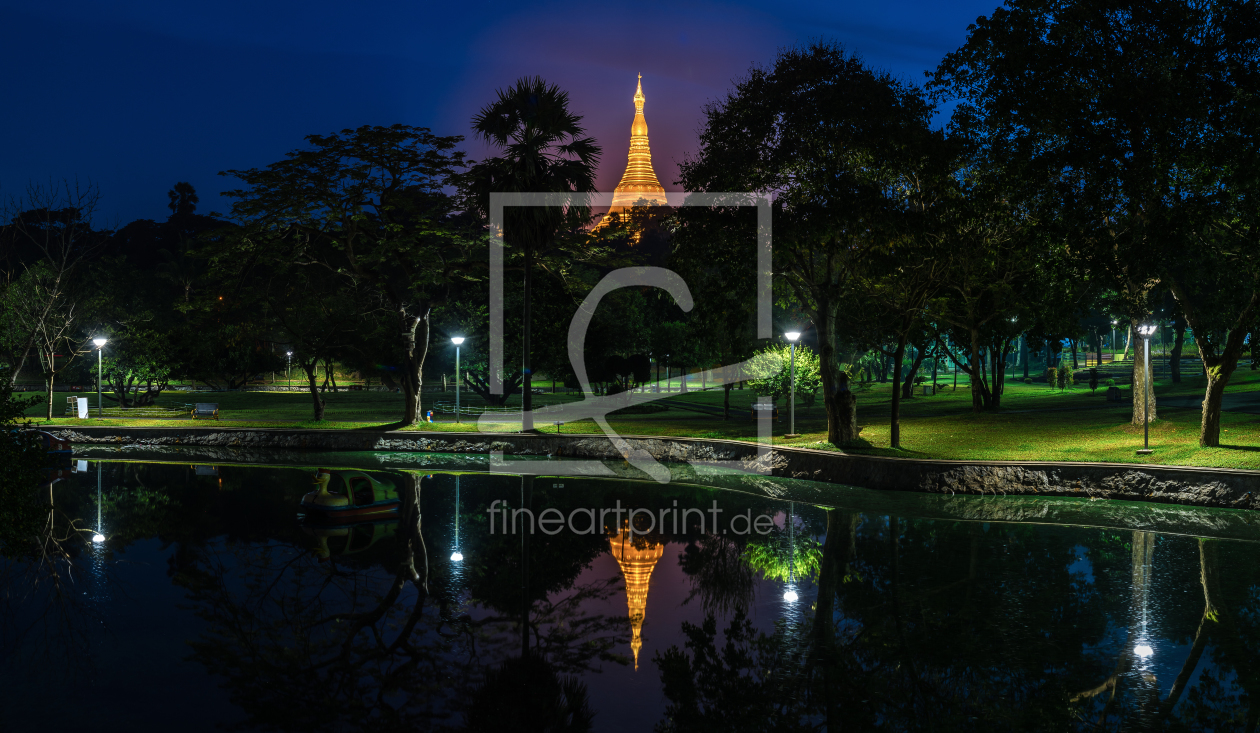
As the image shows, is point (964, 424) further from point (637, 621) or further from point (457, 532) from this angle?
point (637, 621)

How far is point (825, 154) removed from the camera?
2530 centimetres

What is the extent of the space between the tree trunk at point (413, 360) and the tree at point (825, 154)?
13.7 meters

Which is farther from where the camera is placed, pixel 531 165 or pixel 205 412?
pixel 205 412

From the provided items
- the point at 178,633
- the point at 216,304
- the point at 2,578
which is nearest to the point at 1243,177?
the point at 178,633

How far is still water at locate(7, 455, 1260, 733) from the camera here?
786cm

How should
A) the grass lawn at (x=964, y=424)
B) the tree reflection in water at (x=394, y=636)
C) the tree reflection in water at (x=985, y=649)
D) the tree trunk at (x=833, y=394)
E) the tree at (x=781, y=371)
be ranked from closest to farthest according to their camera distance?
the tree reflection in water at (x=985, y=649) → the tree reflection in water at (x=394, y=636) → the grass lawn at (x=964, y=424) → the tree trunk at (x=833, y=394) → the tree at (x=781, y=371)

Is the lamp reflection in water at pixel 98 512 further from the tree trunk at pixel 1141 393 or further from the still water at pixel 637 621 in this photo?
the tree trunk at pixel 1141 393

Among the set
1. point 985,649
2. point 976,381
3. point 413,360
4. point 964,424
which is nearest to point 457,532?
point 985,649

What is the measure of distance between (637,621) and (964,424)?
91.9 ft

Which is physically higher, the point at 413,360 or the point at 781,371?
Answer: the point at 413,360

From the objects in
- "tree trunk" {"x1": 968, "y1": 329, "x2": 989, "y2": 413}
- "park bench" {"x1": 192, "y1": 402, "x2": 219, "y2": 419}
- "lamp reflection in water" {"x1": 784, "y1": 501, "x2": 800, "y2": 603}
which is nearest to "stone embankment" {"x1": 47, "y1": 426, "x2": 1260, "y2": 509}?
"lamp reflection in water" {"x1": 784, "y1": 501, "x2": 800, "y2": 603}

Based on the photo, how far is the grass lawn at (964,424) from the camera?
82.2 ft

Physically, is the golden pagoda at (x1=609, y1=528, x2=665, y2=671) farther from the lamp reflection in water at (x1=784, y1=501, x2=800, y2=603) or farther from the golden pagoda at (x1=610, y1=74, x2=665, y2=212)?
the golden pagoda at (x1=610, y1=74, x2=665, y2=212)

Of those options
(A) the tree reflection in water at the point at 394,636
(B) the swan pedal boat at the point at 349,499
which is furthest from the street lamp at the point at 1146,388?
(B) the swan pedal boat at the point at 349,499
